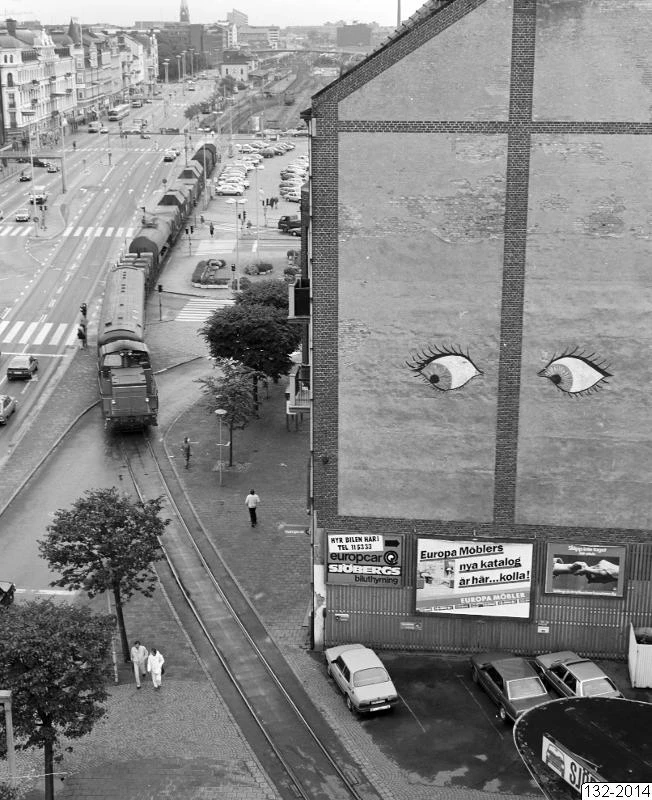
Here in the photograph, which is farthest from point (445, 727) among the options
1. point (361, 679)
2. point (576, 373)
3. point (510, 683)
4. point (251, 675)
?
point (576, 373)

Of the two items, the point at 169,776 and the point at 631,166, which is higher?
the point at 631,166

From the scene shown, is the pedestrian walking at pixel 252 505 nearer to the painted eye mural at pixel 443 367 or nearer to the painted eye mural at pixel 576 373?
the painted eye mural at pixel 443 367

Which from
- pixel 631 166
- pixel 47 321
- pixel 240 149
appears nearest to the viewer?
pixel 631 166

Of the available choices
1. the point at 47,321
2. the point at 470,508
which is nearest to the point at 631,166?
the point at 470,508

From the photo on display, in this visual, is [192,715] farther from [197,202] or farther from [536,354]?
[197,202]

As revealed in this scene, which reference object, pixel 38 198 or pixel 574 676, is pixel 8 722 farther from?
pixel 38 198
